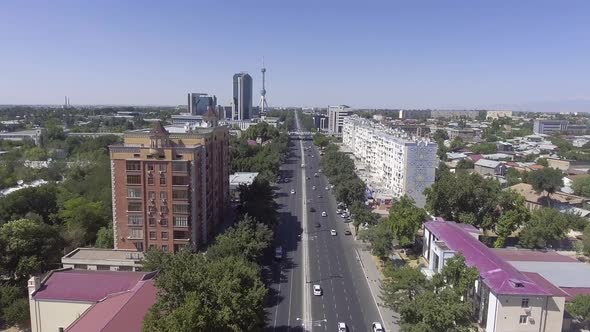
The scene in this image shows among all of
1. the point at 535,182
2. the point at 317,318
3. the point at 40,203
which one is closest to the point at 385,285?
the point at 317,318

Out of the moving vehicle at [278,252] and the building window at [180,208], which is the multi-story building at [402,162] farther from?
the building window at [180,208]

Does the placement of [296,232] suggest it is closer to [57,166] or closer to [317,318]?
[317,318]

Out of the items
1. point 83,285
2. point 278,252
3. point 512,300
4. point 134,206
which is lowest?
point 278,252

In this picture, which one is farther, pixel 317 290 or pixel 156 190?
pixel 156 190

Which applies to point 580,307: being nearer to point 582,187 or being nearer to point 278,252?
point 278,252

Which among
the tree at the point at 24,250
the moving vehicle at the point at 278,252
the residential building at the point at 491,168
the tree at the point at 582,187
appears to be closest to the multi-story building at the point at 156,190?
the tree at the point at 24,250

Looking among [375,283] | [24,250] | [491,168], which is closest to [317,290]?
[375,283]
